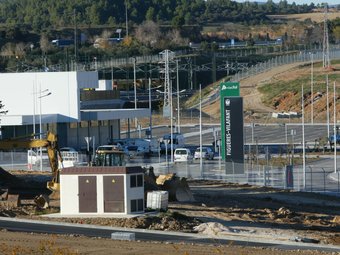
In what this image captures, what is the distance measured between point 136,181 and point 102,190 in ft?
4.42

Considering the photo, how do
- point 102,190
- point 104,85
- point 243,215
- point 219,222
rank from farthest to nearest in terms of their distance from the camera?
point 104,85 < point 243,215 < point 102,190 < point 219,222

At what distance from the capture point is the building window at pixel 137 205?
151 feet

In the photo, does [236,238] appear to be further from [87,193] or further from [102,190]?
[87,193]

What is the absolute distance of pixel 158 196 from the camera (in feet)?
156

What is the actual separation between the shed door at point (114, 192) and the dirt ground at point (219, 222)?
3.83ft

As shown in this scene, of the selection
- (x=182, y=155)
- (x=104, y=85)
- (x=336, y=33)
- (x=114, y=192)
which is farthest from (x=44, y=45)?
(x=114, y=192)

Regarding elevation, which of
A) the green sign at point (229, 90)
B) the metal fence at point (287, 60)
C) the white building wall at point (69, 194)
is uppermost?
the metal fence at point (287, 60)

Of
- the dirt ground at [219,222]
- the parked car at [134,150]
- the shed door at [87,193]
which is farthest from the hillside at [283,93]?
the shed door at [87,193]

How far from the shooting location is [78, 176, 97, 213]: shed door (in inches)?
1810

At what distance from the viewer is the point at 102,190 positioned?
150ft

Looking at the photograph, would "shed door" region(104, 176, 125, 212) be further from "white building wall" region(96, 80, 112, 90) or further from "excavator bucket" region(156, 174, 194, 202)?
"white building wall" region(96, 80, 112, 90)

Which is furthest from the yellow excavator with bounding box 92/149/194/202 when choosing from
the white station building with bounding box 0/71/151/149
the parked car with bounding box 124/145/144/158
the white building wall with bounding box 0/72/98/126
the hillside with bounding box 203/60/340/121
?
the hillside with bounding box 203/60/340/121

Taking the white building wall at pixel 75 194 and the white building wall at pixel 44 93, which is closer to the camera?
the white building wall at pixel 75 194

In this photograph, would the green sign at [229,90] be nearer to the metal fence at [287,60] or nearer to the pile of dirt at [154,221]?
the pile of dirt at [154,221]
